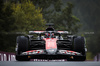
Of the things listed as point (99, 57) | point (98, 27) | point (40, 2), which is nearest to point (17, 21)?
point (99, 57)

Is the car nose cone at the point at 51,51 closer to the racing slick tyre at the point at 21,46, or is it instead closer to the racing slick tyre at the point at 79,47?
the racing slick tyre at the point at 79,47

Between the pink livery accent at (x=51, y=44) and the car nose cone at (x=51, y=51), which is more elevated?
the pink livery accent at (x=51, y=44)

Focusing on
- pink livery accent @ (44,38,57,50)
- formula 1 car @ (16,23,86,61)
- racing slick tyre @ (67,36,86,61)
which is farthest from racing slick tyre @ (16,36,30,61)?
racing slick tyre @ (67,36,86,61)

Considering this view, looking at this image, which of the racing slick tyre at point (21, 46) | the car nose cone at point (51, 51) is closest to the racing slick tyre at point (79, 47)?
the car nose cone at point (51, 51)

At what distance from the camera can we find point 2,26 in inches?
2018

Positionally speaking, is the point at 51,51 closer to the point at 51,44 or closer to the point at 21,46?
the point at 51,44

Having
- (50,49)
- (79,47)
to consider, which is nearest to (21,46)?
(50,49)

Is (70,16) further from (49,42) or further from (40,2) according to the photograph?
(49,42)

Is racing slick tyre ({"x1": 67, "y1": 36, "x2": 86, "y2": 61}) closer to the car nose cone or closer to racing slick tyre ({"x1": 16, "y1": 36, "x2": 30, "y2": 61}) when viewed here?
the car nose cone

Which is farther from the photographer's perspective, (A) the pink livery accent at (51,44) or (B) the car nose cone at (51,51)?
(A) the pink livery accent at (51,44)

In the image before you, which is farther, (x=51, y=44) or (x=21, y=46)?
(x=51, y=44)

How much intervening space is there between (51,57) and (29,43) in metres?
1.12

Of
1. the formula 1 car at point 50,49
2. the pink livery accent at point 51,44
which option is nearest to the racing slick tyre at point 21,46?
the formula 1 car at point 50,49

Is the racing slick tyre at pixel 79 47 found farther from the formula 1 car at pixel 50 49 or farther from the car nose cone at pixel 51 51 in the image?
the car nose cone at pixel 51 51
